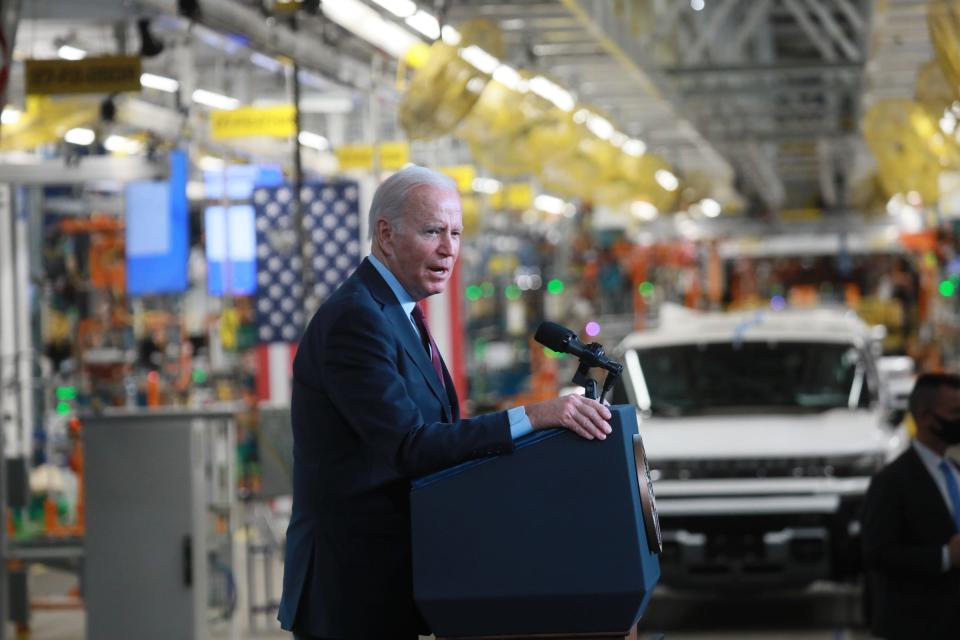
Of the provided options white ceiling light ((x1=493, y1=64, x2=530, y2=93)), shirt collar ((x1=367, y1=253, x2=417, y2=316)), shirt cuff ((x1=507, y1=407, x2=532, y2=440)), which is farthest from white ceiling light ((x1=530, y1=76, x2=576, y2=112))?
shirt cuff ((x1=507, y1=407, x2=532, y2=440))

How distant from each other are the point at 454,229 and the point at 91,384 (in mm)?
14257

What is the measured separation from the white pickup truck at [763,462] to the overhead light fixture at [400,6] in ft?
9.08

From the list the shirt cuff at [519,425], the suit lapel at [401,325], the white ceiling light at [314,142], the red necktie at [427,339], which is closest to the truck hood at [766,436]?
the red necktie at [427,339]

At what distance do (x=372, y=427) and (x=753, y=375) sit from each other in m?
8.59

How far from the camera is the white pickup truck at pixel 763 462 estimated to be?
1035cm

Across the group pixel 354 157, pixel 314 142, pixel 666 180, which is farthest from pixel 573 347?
pixel 666 180

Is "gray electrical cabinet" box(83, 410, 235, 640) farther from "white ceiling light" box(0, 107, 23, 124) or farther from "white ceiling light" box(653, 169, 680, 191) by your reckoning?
"white ceiling light" box(653, 169, 680, 191)

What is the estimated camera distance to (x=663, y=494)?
34.4 feet

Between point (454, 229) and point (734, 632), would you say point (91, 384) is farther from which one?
point (454, 229)

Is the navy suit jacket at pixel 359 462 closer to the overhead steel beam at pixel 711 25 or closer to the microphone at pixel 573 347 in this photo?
the microphone at pixel 573 347

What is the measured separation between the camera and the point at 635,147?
1061 inches

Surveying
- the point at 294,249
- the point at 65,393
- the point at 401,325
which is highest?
the point at 294,249

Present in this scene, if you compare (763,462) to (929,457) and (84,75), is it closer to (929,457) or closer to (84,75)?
(929,457)

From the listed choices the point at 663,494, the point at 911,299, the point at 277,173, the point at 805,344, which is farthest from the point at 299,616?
the point at 911,299
